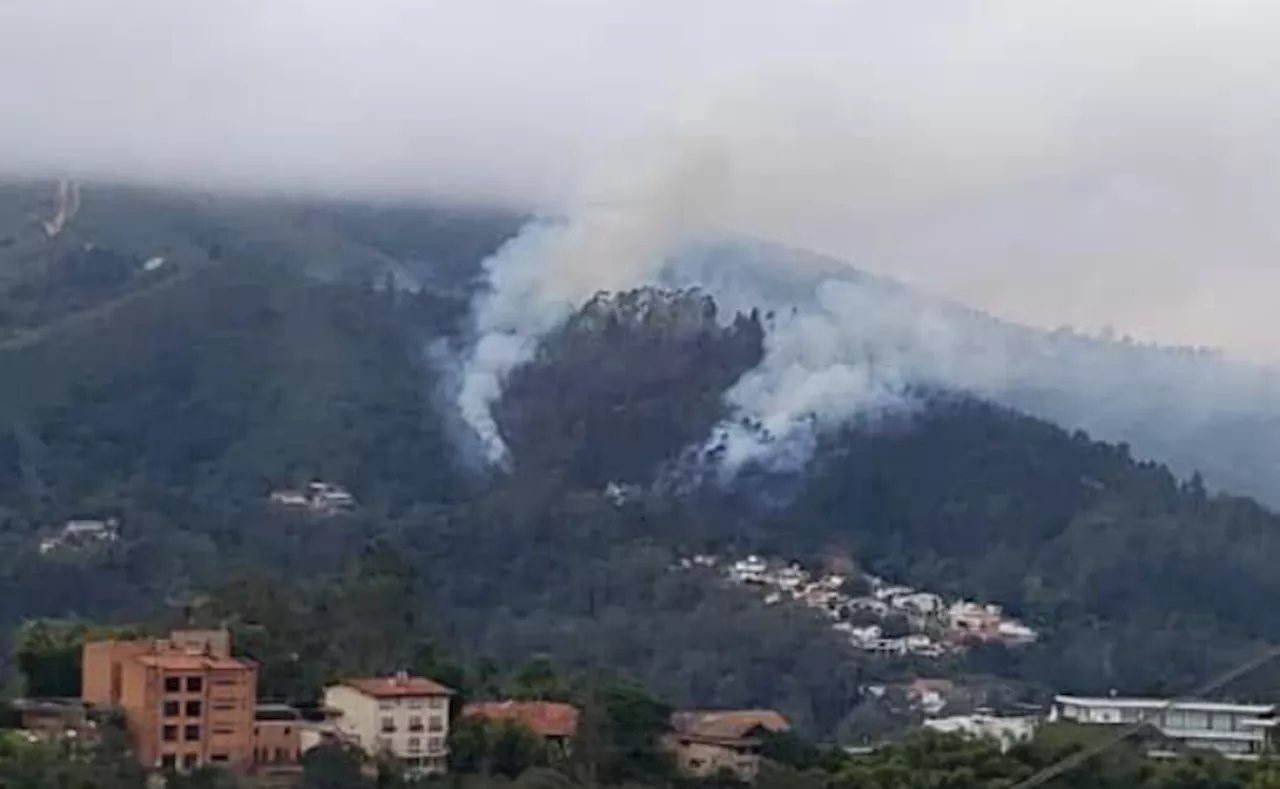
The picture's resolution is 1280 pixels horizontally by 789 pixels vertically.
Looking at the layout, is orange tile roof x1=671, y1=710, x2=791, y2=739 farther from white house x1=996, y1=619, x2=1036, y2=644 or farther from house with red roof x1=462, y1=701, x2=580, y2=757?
white house x1=996, y1=619, x2=1036, y2=644

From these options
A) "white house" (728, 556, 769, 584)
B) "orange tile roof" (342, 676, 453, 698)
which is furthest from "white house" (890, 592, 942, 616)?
"orange tile roof" (342, 676, 453, 698)

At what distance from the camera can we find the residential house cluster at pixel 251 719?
2553cm

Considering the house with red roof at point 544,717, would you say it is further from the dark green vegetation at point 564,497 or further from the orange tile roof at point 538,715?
the dark green vegetation at point 564,497

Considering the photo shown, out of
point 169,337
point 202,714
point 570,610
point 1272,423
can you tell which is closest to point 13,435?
point 169,337

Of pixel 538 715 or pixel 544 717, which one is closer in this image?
pixel 544 717

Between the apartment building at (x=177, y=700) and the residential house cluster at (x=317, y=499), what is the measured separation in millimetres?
21382

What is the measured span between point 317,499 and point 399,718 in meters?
23.2

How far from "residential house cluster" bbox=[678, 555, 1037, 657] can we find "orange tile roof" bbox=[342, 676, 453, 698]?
17037mm

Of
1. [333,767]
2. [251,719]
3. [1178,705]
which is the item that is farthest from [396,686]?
→ [1178,705]

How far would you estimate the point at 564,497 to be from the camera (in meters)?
51.1

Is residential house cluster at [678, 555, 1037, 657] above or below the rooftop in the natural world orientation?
above

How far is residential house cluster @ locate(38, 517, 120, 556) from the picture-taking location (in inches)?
1724

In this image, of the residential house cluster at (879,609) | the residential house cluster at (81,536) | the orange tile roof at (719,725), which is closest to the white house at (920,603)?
the residential house cluster at (879,609)

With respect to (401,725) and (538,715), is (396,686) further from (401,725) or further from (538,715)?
(538,715)
